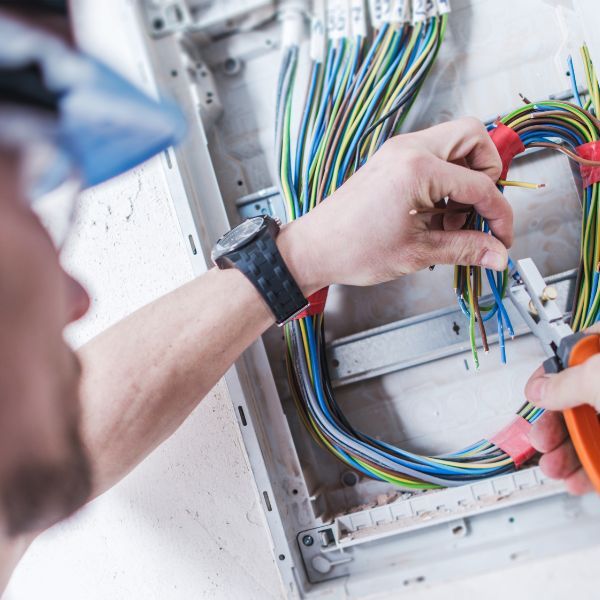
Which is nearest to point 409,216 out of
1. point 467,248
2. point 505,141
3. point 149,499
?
point 467,248

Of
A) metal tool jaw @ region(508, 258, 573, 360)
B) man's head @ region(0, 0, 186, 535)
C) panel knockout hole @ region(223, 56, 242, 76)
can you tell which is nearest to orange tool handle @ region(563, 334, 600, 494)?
metal tool jaw @ region(508, 258, 573, 360)

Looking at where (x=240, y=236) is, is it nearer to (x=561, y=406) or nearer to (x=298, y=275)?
(x=298, y=275)

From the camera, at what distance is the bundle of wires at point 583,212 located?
101 cm

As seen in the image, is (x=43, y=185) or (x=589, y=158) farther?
(x=589, y=158)

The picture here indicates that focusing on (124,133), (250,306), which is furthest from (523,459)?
(124,133)

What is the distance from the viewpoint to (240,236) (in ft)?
3.27

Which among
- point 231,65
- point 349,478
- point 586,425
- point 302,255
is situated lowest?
point 349,478

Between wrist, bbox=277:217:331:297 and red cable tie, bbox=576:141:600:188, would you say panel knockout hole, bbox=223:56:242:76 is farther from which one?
red cable tie, bbox=576:141:600:188

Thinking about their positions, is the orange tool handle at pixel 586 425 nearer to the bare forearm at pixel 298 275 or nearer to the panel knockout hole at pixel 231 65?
the bare forearm at pixel 298 275

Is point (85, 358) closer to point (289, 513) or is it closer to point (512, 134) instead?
point (289, 513)

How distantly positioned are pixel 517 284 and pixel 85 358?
71 cm

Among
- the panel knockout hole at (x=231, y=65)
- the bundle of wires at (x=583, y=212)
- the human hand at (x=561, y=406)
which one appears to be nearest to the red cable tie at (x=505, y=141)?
the bundle of wires at (x=583, y=212)

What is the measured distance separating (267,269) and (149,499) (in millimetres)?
524

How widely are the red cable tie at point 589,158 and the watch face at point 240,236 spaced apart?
1.77ft
